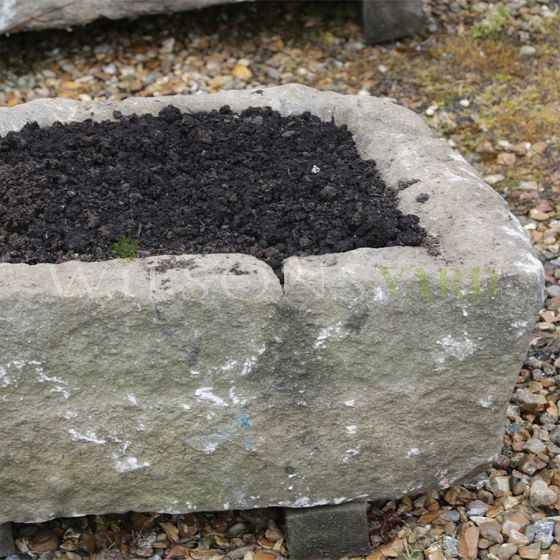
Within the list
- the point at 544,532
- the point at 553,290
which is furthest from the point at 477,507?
the point at 553,290

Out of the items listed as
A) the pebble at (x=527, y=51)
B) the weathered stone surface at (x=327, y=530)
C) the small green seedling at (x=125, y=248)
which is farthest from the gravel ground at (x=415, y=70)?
the small green seedling at (x=125, y=248)

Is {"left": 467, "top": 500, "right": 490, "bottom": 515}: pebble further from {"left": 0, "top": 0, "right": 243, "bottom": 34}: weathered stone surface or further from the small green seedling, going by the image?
{"left": 0, "top": 0, "right": 243, "bottom": 34}: weathered stone surface

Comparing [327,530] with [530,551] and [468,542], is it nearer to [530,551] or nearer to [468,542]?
[468,542]

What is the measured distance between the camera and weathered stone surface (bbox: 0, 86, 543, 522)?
2086mm

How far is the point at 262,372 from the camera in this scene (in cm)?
215

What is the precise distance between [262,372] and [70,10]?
111 inches

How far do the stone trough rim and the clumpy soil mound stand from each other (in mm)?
58

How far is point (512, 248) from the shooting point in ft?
7.25

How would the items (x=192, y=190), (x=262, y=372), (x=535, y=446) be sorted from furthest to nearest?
(x=535, y=446)
(x=192, y=190)
(x=262, y=372)

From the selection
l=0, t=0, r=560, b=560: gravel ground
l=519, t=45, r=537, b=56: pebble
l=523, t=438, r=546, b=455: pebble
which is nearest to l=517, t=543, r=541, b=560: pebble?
l=523, t=438, r=546, b=455: pebble

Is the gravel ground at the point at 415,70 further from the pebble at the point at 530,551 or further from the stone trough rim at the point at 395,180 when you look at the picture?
the stone trough rim at the point at 395,180

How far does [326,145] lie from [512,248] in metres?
0.79

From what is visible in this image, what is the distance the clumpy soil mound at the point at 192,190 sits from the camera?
92.4 inches

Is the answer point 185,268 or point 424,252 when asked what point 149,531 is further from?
point 424,252
